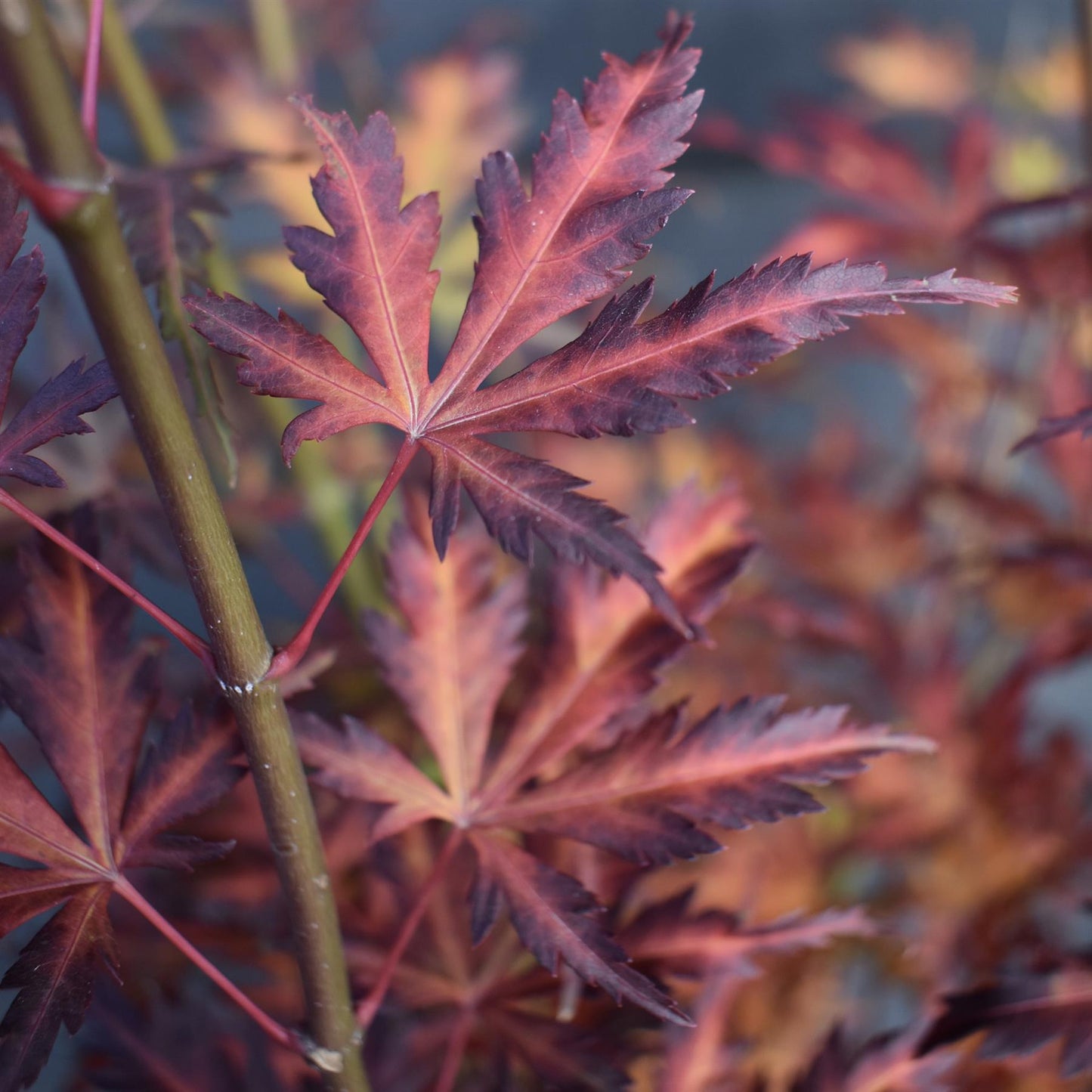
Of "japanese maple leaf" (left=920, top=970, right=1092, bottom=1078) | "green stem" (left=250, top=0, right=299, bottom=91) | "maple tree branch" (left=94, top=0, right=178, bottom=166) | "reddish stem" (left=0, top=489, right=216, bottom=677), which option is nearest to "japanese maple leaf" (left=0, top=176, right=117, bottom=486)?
"reddish stem" (left=0, top=489, right=216, bottom=677)

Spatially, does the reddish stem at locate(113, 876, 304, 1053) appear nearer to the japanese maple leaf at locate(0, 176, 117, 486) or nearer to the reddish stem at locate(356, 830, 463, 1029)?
the reddish stem at locate(356, 830, 463, 1029)

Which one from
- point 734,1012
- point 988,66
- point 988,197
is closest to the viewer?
point 734,1012

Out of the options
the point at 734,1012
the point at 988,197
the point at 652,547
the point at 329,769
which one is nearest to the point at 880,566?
the point at 988,197

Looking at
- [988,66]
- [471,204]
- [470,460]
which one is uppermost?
[988,66]

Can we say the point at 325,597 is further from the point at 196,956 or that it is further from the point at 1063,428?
the point at 1063,428

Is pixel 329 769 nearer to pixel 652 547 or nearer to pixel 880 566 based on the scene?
pixel 652 547

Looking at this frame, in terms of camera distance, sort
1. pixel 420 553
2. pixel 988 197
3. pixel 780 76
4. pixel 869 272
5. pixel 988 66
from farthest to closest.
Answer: pixel 780 76
pixel 988 66
pixel 988 197
pixel 420 553
pixel 869 272
